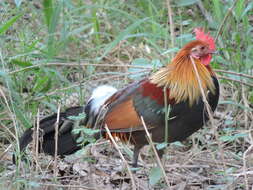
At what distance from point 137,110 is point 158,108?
15cm

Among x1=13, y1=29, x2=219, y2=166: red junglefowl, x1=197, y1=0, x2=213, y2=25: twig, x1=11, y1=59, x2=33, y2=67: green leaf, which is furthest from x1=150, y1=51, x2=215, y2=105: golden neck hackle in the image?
x1=197, y1=0, x2=213, y2=25: twig

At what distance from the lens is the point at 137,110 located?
4.15 meters

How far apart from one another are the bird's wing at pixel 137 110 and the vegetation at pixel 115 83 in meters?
0.22

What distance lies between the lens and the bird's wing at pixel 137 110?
4094 mm

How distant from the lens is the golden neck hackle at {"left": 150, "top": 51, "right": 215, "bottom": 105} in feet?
13.3

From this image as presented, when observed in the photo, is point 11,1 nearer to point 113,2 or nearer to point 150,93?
point 113,2

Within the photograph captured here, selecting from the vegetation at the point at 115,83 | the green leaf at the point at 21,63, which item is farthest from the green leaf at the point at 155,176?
the green leaf at the point at 21,63

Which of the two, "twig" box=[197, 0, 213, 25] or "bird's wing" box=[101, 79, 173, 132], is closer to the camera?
"bird's wing" box=[101, 79, 173, 132]

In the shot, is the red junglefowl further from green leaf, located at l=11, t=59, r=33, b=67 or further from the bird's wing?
green leaf, located at l=11, t=59, r=33, b=67

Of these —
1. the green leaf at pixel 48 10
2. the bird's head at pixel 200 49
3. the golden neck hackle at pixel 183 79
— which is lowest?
the golden neck hackle at pixel 183 79

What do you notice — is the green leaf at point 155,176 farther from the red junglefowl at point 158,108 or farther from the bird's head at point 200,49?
the bird's head at point 200,49

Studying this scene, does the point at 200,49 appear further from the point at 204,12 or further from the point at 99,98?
the point at 204,12

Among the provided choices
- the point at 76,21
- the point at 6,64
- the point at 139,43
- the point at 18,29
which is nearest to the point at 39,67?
the point at 6,64

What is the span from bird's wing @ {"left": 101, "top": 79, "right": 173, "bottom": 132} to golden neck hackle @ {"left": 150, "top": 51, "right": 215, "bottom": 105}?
0.21 ft
